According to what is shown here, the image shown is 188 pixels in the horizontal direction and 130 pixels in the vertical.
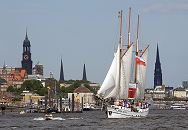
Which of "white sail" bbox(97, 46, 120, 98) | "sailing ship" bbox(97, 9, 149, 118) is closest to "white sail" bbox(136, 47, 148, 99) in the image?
"sailing ship" bbox(97, 9, 149, 118)

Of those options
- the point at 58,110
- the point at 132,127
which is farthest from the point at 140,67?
the point at 58,110

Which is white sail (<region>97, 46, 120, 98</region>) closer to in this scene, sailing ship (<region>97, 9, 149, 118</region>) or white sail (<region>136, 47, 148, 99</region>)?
sailing ship (<region>97, 9, 149, 118</region>)

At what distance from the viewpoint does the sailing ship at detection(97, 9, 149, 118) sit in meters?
125

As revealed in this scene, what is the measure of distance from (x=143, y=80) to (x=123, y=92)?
22.7 feet

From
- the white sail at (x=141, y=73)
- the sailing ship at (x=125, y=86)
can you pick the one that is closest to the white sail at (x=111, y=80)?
the sailing ship at (x=125, y=86)

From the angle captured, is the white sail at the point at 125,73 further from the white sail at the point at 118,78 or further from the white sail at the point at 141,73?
the white sail at the point at 141,73

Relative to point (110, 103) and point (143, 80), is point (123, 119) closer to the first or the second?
point (110, 103)

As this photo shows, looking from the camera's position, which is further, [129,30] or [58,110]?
[58,110]

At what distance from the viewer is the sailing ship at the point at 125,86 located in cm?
12512

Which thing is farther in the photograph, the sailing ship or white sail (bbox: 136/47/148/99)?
white sail (bbox: 136/47/148/99)

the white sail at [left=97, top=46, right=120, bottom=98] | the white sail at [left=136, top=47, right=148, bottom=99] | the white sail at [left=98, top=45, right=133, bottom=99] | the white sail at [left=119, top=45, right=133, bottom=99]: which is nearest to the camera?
the white sail at [left=97, top=46, right=120, bottom=98]

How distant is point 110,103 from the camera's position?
127062 millimetres

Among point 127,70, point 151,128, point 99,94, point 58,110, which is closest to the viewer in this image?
point 151,128

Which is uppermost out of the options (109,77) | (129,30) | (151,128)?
(129,30)
